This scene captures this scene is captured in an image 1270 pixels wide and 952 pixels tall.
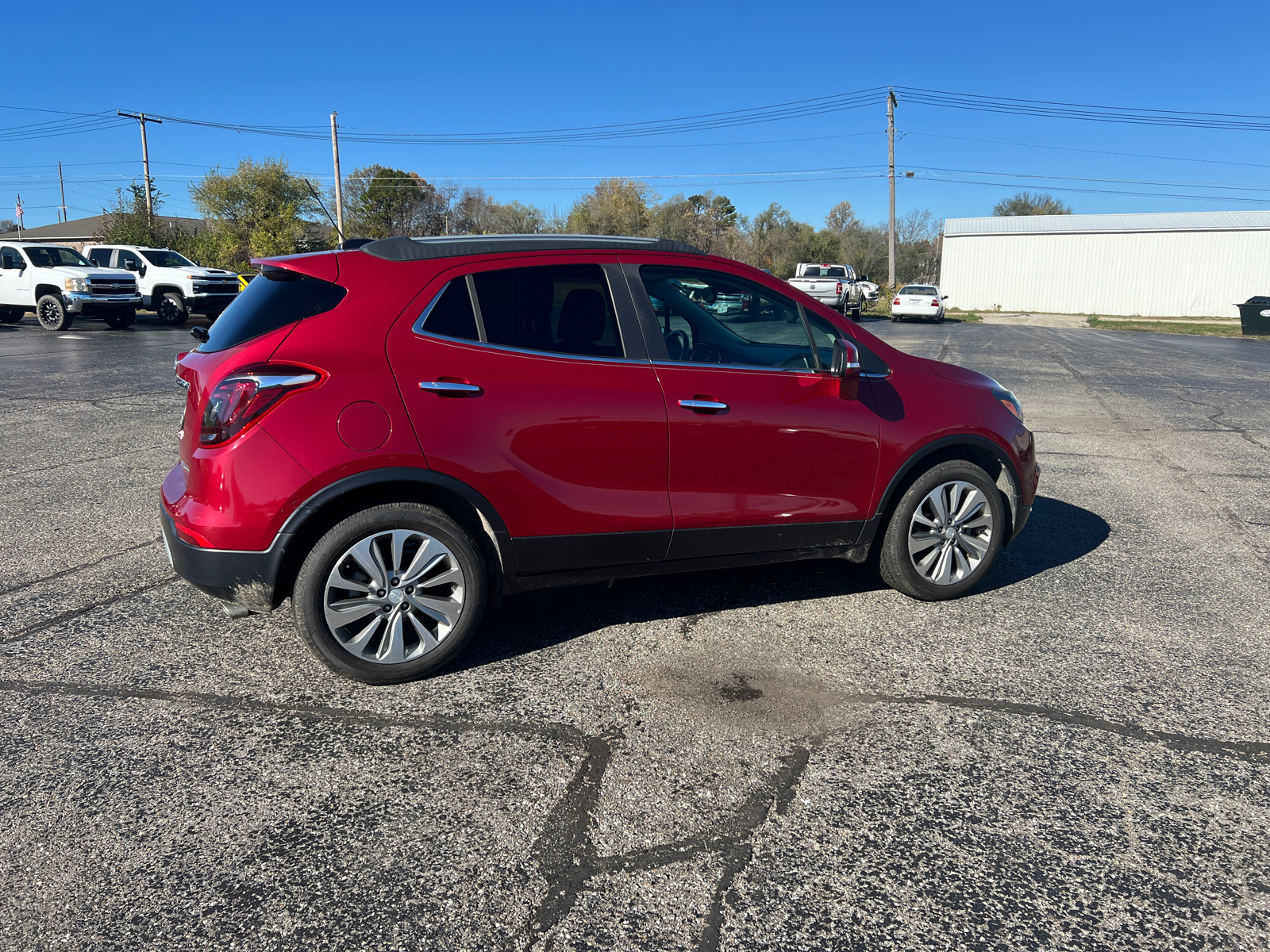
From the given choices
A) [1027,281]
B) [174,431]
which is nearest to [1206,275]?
[1027,281]

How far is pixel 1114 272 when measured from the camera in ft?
171

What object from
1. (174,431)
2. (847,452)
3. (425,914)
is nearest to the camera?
(425,914)

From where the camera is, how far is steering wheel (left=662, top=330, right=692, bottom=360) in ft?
13.5

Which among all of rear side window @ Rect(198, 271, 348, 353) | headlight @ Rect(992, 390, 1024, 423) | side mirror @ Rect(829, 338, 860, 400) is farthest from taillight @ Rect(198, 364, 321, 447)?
headlight @ Rect(992, 390, 1024, 423)

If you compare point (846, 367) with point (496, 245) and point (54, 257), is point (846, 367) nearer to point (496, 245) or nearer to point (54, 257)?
Result: point (496, 245)

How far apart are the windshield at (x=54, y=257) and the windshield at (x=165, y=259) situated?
1.90m

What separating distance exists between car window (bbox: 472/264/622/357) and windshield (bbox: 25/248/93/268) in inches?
960

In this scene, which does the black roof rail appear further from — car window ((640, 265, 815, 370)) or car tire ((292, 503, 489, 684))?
car tire ((292, 503, 489, 684))

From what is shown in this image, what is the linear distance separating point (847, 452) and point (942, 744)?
1532 mm

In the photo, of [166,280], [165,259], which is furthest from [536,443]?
[165,259]

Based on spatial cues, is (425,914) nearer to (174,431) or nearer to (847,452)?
(847,452)

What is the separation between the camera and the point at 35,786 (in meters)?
3.03

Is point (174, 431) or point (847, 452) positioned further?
point (174, 431)

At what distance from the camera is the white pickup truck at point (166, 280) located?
2556cm
